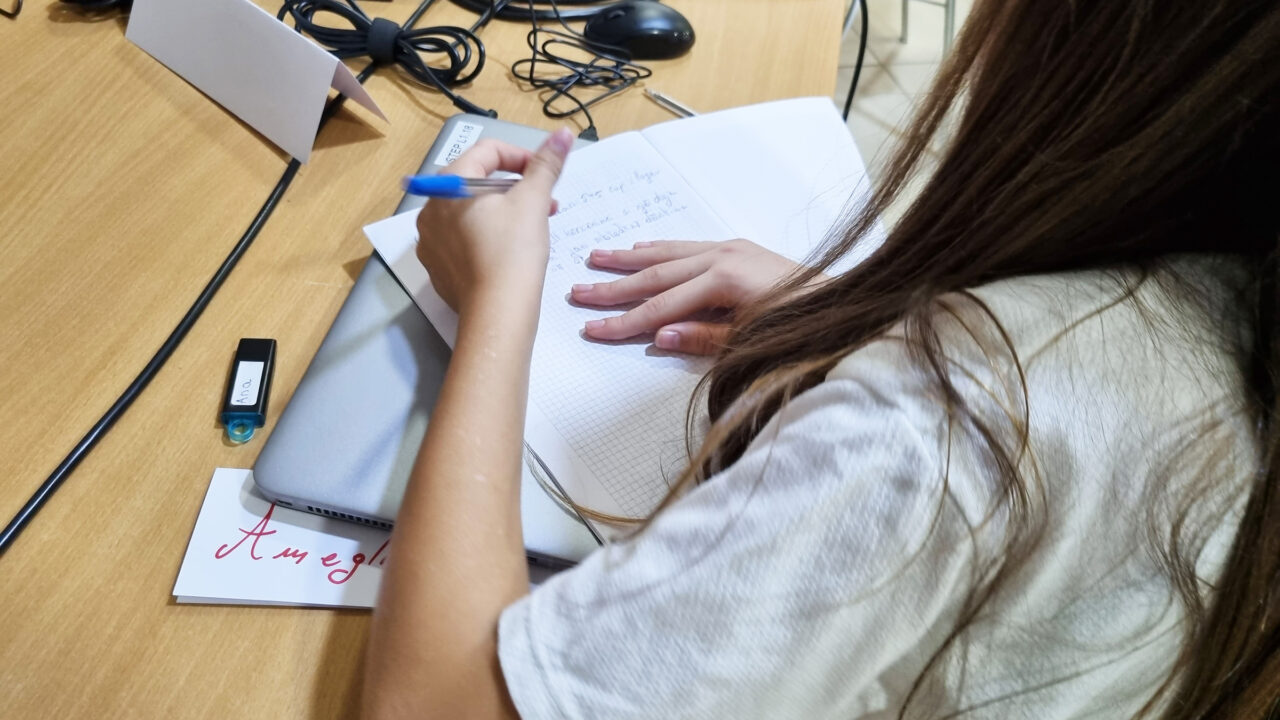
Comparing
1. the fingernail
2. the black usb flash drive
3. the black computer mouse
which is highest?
the black computer mouse

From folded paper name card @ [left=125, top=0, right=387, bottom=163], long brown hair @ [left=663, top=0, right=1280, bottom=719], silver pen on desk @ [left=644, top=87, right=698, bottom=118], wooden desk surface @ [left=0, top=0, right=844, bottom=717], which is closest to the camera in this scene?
long brown hair @ [left=663, top=0, right=1280, bottom=719]

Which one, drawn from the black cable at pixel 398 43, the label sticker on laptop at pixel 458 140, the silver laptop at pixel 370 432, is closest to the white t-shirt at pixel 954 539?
the silver laptop at pixel 370 432

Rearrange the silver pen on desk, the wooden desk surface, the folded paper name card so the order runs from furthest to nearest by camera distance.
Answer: the silver pen on desk
the folded paper name card
the wooden desk surface

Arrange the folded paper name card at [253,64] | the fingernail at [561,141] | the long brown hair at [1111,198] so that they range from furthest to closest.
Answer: the folded paper name card at [253,64] < the fingernail at [561,141] < the long brown hair at [1111,198]

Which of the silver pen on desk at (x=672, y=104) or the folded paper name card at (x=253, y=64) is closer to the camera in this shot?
the folded paper name card at (x=253, y=64)

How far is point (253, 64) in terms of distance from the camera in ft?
2.31

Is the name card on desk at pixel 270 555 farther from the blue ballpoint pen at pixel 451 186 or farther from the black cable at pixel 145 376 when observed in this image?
the blue ballpoint pen at pixel 451 186

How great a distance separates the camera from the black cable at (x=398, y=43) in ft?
2.57

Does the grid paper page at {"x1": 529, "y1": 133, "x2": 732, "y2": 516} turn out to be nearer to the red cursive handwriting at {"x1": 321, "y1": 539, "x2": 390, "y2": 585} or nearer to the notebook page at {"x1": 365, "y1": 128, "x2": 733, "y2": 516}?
the notebook page at {"x1": 365, "y1": 128, "x2": 733, "y2": 516}

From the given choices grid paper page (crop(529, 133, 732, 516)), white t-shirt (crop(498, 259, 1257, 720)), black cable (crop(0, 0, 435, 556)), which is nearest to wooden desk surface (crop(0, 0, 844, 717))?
black cable (crop(0, 0, 435, 556))

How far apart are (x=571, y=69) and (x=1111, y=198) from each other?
58cm

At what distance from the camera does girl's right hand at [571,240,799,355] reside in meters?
0.57

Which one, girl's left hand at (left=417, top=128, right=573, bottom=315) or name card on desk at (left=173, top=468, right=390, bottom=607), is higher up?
girl's left hand at (left=417, top=128, right=573, bottom=315)

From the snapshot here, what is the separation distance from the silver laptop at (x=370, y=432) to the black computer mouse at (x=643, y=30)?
39 cm
